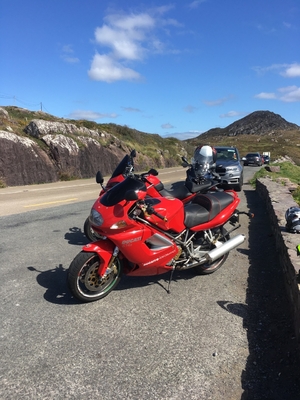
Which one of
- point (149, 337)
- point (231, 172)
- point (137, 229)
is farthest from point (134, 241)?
point (231, 172)

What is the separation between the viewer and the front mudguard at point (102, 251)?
3924 millimetres

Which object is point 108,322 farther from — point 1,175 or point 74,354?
point 1,175

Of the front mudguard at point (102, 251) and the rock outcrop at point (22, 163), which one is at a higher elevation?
the rock outcrop at point (22, 163)

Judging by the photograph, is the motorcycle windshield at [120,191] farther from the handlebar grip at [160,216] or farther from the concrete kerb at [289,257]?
the concrete kerb at [289,257]

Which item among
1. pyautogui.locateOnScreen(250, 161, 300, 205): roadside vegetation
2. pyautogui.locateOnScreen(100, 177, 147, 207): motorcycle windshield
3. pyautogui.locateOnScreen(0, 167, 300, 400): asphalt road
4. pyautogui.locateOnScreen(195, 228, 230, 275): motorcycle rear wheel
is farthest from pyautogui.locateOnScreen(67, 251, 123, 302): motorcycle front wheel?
pyautogui.locateOnScreen(250, 161, 300, 205): roadside vegetation

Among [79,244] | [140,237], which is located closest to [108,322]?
[140,237]

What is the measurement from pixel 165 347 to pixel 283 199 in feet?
20.2

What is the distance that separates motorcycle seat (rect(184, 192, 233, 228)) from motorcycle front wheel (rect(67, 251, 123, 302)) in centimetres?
109

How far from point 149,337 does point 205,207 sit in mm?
2046

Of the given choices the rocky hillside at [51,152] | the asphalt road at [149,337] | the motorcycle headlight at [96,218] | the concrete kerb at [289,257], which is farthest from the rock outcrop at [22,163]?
the motorcycle headlight at [96,218]

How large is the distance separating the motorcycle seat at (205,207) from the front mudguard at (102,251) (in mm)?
1068

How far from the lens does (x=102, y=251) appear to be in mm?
3936

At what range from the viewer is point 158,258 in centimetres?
414

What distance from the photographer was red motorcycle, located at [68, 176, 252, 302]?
389cm
